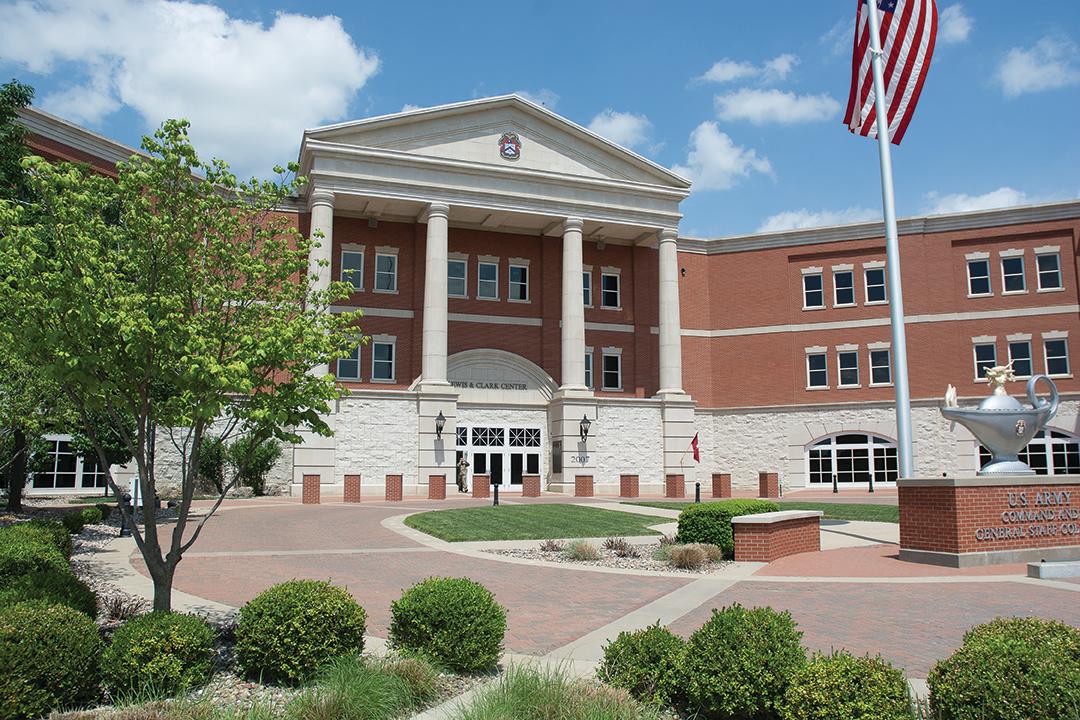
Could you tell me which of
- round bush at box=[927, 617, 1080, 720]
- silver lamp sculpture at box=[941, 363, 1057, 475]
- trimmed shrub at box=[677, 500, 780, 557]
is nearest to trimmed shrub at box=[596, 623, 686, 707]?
round bush at box=[927, 617, 1080, 720]

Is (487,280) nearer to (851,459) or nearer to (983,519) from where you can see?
(851,459)

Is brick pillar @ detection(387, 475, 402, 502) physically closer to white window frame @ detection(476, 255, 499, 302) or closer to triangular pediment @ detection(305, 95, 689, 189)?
white window frame @ detection(476, 255, 499, 302)

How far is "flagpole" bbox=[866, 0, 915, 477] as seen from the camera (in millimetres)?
18578

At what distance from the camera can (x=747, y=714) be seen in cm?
660

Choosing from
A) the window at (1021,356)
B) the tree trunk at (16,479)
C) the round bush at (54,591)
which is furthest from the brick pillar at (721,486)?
the round bush at (54,591)

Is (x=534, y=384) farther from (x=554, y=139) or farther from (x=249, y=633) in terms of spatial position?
(x=249, y=633)

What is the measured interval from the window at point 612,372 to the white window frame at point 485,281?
7.27 m

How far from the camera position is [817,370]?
1826 inches

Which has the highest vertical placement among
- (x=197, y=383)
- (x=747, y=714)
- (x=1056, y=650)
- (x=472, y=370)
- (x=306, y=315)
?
(x=472, y=370)

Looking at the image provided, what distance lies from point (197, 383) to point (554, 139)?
3684cm

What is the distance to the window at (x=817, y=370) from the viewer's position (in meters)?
46.2

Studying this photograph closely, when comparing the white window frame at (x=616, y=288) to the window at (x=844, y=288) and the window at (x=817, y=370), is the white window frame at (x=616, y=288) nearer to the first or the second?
the window at (x=817, y=370)

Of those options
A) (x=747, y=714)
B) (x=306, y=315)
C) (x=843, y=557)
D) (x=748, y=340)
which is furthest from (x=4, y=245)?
(x=748, y=340)

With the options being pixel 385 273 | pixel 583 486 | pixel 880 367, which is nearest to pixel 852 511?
pixel 583 486
